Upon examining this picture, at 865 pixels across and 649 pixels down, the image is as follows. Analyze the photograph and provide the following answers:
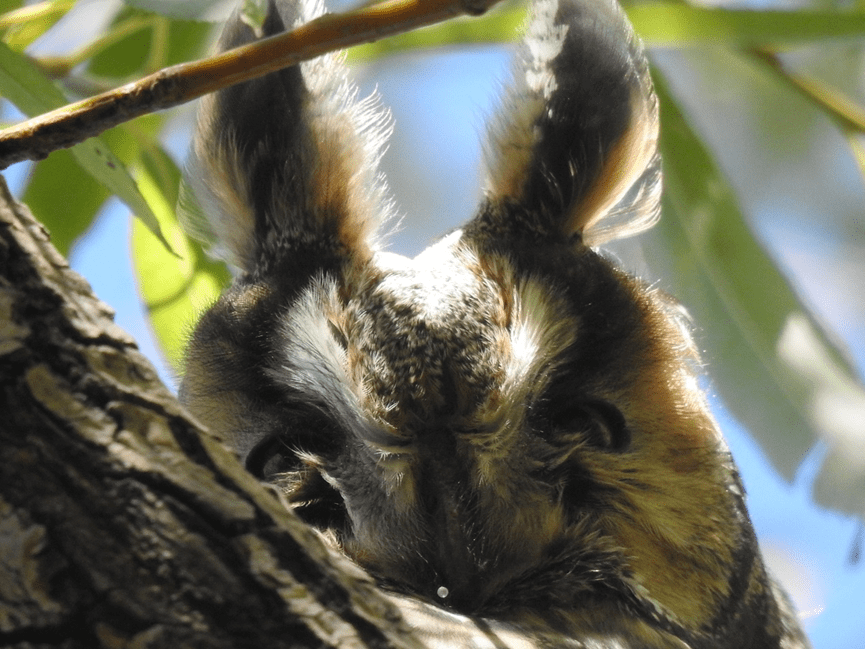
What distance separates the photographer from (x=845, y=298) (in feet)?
8.57

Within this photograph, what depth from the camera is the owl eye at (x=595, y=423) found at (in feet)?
3.62

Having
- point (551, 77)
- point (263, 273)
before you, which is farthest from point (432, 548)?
point (551, 77)

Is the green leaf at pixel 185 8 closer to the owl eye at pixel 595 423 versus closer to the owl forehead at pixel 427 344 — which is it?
the owl forehead at pixel 427 344

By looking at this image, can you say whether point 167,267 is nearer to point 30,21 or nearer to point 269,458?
point 30,21

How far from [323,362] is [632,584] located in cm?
41

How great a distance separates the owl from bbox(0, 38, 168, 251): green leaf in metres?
0.24

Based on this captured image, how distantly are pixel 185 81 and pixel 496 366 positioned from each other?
49 cm

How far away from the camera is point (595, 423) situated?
1116 millimetres

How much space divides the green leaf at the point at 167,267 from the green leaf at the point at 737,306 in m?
0.77

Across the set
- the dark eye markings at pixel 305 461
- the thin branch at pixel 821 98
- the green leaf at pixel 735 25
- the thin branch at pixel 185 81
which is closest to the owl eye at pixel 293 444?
the dark eye markings at pixel 305 461

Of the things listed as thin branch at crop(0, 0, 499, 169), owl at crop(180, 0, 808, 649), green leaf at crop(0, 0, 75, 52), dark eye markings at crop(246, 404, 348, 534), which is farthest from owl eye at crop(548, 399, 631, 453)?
green leaf at crop(0, 0, 75, 52)

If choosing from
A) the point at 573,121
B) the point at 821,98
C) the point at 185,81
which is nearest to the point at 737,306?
the point at 821,98

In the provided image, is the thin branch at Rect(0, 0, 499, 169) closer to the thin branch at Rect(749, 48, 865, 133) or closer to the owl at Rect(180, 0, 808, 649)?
the owl at Rect(180, 0, 808, 649)

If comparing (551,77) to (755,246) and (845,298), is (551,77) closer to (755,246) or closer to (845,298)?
(755,246)
